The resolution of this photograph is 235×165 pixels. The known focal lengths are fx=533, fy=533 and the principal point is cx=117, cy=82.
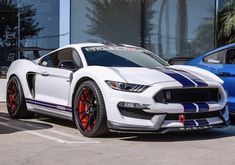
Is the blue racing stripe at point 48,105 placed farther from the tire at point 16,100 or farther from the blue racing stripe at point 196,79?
the blue racing stripe at point 196,79

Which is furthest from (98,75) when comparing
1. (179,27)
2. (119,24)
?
(179,27)

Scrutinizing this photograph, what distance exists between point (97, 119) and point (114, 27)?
7.82 metres

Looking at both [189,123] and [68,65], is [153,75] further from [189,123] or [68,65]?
[68,65]

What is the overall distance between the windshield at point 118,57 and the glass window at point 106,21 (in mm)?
5782

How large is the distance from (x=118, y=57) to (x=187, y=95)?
1.42 meters

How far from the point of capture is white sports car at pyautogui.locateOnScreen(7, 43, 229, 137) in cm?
668

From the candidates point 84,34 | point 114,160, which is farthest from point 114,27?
point 114,160

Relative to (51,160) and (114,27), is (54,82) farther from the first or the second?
(114,27)

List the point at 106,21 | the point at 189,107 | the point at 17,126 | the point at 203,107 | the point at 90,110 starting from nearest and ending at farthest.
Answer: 1. the point at 189,107
2. the point at 203,107
3. the point at 90,110
4. the point at 17,126
5. the point at 106,21

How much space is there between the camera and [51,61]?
8586 millimetres

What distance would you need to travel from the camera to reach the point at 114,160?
5699 millimetres

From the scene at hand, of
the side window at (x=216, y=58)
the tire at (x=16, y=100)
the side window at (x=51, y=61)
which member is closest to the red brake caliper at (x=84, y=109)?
the side window at (x=51, y=61)

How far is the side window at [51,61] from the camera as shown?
846 centimetres

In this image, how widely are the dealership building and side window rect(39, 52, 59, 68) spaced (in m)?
3.88
